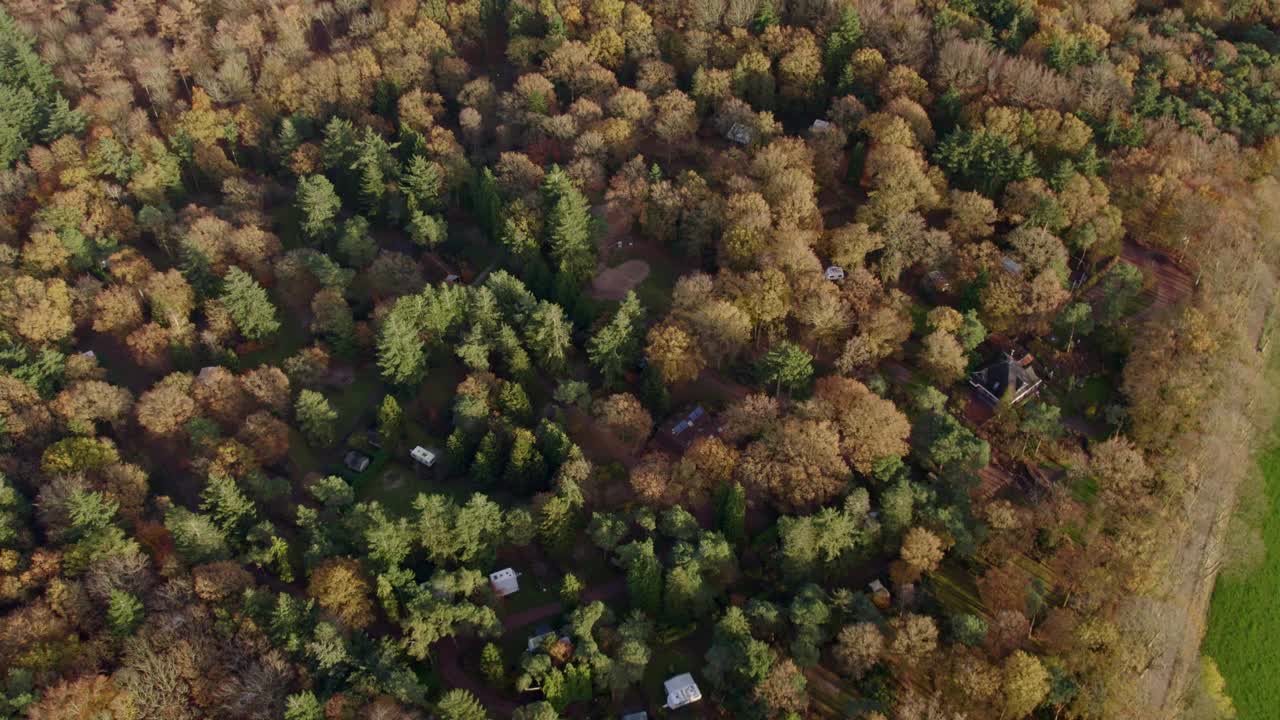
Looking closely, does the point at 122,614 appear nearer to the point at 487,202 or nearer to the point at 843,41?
the point at 487,202

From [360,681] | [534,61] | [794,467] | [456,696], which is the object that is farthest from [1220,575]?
[534,61]

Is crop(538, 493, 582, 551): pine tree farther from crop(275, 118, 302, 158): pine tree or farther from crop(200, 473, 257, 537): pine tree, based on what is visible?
crop(275, 118, 302, 158): pine tree

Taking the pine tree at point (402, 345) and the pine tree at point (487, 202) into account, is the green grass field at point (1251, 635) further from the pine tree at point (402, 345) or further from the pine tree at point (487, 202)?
the pine tree at point (487, 202)

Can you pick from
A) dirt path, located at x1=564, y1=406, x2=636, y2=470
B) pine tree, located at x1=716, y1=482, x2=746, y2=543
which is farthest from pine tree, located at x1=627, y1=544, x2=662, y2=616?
dirt path, located at x1=564, y1=406, x2=636, y2=470

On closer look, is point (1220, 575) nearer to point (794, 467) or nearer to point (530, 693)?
point (794, 467)

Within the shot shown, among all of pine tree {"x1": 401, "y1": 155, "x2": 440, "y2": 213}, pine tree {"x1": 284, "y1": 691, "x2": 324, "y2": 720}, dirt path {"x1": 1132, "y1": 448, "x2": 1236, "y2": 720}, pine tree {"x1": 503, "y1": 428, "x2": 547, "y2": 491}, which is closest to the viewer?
pine tree {"x1": 284, "y1": 691, "x2": 324, "y2": 720}

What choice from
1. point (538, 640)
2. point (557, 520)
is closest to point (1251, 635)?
point (557, 520)

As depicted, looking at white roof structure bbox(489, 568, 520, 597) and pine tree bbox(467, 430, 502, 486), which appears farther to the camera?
pine tree bbox(467, 430, 502, 486)
